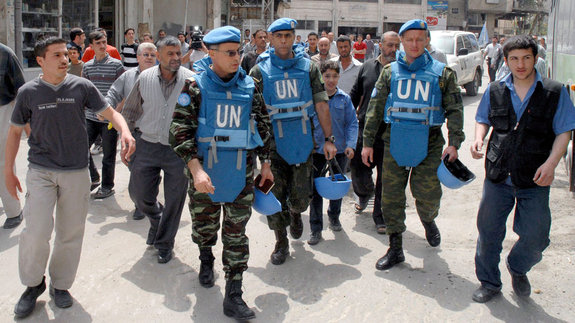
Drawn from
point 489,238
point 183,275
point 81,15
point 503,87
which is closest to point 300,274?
point 183,275

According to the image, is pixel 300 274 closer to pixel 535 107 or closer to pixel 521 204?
pixel 521 204

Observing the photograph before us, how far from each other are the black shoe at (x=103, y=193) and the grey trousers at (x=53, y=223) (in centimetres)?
284

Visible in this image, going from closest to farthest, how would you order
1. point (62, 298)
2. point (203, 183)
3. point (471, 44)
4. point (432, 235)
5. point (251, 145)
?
point (203, 183)
point (251, 145)
point (62, 298)
point (432, 235)
point (471, 44)

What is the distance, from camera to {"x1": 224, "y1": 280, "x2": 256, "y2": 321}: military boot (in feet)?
12.6

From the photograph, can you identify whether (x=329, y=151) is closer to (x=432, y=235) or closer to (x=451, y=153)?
(x=451, y=153)

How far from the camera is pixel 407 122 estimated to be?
462 cm

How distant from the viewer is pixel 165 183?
493 cm

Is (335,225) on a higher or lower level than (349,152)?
lower

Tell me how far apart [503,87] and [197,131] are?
2.16m

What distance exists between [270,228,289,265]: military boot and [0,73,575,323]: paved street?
0.26 ft

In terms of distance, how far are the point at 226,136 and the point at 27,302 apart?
1.80 meters

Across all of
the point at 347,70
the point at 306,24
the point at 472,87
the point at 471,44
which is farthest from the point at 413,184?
the point at 306,24

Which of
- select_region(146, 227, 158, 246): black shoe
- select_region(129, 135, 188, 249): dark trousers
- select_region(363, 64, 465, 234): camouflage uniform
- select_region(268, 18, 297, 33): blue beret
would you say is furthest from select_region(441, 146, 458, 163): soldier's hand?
select_region(146, 227, 158, 246): black shoe

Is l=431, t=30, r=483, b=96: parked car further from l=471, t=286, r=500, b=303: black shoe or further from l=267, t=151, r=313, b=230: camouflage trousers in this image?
l=471, t=286, r=500, b=303: black shoe
